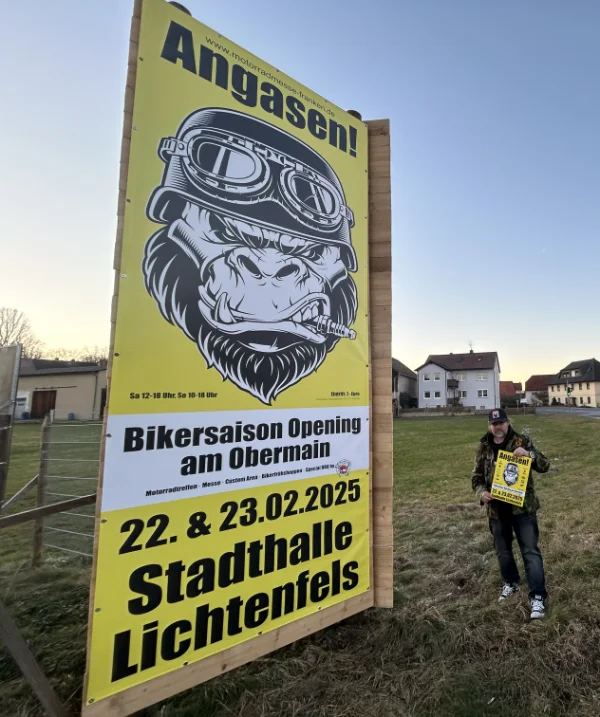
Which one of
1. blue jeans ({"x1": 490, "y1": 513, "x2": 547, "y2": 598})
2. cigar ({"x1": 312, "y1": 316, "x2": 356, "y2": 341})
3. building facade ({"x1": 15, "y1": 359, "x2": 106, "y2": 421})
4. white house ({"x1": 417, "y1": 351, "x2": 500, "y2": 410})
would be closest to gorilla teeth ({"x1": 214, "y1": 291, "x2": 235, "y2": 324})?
cigar ({"x1": 312, "y1": 316, "x2": 356, "y2": 341})

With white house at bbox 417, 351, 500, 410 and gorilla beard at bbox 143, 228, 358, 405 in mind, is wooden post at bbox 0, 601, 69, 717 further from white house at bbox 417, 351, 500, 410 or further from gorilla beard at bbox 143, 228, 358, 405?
white house at bbox 417, 351, 500, 410

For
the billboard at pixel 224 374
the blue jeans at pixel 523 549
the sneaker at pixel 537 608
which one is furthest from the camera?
the blue jeans at pixel 523 549

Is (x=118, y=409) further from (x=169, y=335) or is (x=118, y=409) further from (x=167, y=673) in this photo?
(x=167, y=673)

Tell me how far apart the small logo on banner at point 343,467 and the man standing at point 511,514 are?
1.80 metres

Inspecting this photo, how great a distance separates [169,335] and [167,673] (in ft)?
6.15

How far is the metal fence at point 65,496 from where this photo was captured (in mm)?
5016

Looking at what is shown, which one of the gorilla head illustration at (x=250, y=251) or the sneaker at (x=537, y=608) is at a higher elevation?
the gorilla head illustration at (x=250, y=251)

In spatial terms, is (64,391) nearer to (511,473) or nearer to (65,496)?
(65,496)

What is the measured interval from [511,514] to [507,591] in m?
0.68

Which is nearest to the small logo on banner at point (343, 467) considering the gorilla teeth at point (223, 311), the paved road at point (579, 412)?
the gorilla teeth at point (223, 311)

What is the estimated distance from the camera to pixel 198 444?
254 cm

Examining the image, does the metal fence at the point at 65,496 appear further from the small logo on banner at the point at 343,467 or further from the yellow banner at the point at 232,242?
the small logo on banner at the point at 343,467

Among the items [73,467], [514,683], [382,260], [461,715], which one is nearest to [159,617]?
[461,715]

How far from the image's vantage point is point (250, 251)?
284 centimetres
